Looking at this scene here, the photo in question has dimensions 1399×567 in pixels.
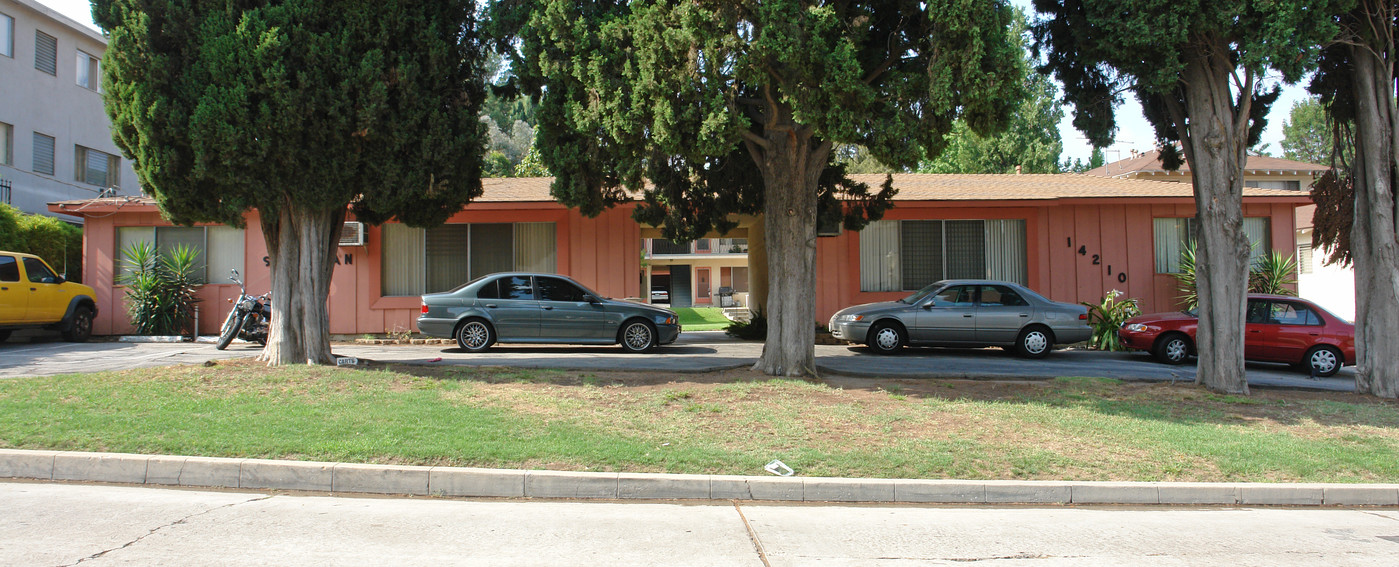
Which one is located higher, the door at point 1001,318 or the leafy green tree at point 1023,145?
the leafy green tree at point 1023,145

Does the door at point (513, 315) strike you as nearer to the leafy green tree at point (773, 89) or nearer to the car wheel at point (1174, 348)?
the leafy green tree at point (773, 89)

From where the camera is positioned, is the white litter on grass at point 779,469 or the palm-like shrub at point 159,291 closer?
the white litter on grass at point 779,469

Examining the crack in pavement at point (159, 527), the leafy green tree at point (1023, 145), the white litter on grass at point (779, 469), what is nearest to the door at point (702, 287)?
the leafy green tree at point (1023, 145)

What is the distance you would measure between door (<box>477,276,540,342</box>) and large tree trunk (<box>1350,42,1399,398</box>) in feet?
39.1

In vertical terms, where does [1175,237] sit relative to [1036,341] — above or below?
above

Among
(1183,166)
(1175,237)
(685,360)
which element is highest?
(1183,166)

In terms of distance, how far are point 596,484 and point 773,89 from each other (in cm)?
544

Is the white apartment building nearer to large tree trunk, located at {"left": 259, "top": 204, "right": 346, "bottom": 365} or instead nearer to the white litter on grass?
large tree trunk, located at {"left": 259, "top": 204, "right": 346, "bottom": 365}

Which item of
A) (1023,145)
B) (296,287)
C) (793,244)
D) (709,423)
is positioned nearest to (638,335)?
(793,244)

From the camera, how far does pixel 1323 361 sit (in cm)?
1256

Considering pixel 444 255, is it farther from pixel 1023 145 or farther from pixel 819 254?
pixel 1023 145

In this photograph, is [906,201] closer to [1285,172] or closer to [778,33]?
[778,33]

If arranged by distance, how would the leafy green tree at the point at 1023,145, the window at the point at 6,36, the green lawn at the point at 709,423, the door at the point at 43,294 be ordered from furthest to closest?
the leafy green tree at the point at 1023,145, the window at the point at 6,36, the door at the point at 43,294, the green lawn at the point at 709,423

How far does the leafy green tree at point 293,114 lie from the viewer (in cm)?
906
